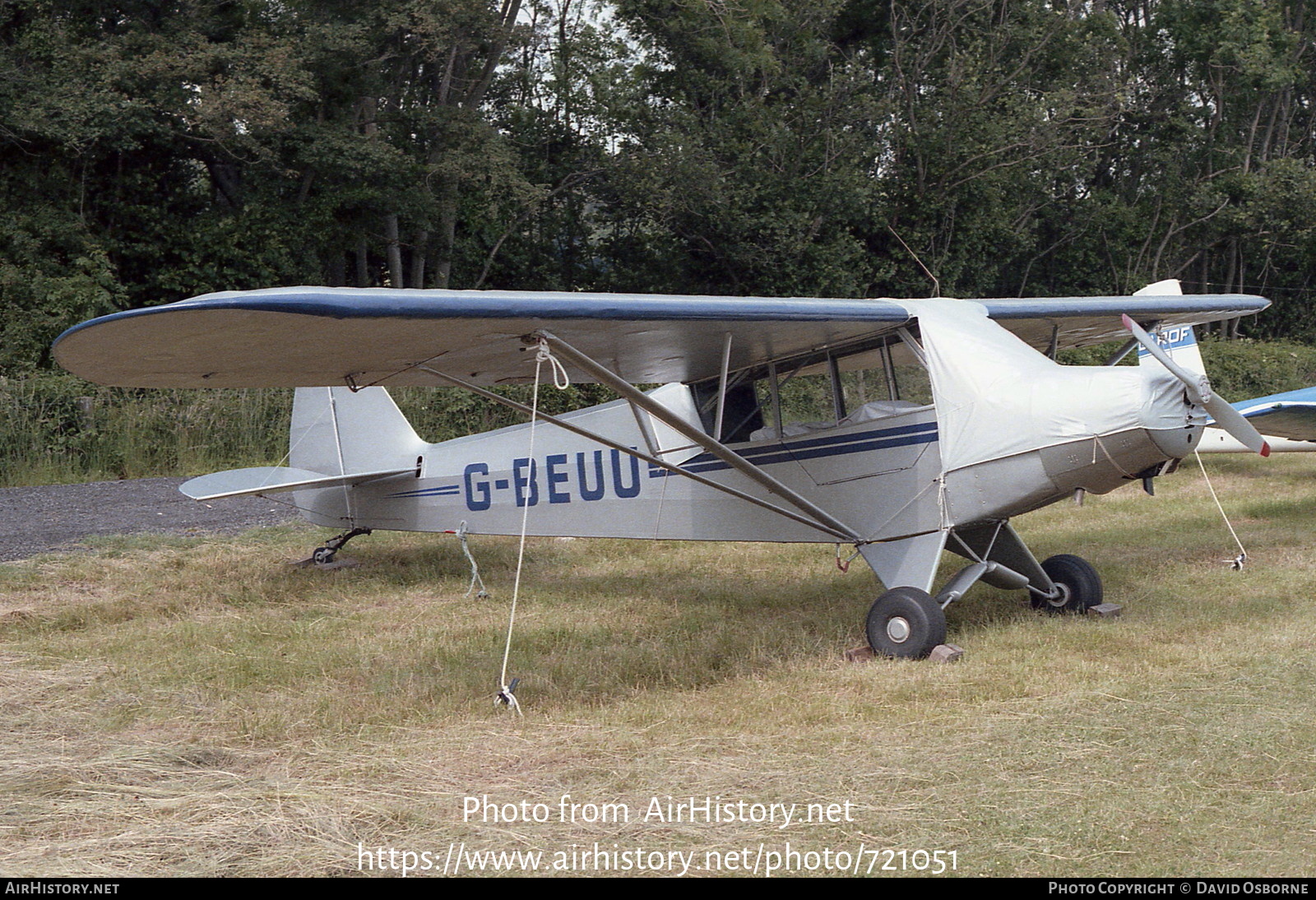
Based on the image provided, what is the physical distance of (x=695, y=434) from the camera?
6.20 meters

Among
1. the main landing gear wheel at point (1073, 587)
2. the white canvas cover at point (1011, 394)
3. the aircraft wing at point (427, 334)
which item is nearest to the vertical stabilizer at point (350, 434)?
the aircraft wing at point (427, 334)

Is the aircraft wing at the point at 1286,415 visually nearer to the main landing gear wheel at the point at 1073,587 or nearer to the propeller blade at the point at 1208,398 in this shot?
the main landing gear wheel at the point at 1073,587

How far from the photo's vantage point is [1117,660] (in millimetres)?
5863

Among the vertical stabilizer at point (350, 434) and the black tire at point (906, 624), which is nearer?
the black tire at point (906, 624)

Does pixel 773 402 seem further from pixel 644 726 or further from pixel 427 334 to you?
pixel 644 726

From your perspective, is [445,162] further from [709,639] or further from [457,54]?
[709,639]

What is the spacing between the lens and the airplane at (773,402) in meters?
5.32

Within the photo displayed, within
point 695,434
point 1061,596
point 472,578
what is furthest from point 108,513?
point 1061,596

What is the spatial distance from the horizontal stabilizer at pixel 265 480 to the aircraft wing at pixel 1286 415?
8.99m

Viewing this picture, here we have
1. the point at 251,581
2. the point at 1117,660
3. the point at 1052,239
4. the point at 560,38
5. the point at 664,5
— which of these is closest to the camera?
the point at 1117,660

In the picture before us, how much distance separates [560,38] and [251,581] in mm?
18923

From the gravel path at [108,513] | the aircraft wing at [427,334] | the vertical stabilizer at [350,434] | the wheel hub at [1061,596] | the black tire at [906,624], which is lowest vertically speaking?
the gravel path at [108,513]

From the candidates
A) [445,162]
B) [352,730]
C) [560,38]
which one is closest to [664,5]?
[560,38]

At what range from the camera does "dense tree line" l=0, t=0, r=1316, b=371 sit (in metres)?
17.8
